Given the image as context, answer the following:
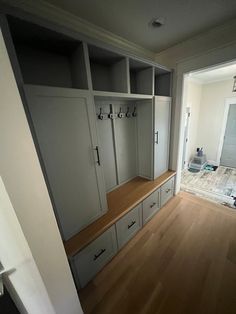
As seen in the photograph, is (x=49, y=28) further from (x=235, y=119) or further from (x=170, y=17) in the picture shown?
(x=235, y=119)

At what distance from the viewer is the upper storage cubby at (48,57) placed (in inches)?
41.2

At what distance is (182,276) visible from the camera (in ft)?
4.73

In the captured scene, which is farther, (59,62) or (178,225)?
(178,225)

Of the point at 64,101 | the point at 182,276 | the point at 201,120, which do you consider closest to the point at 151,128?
the point at 64,101

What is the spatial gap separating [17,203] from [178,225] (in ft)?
7.16

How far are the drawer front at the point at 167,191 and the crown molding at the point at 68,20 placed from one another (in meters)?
2.00

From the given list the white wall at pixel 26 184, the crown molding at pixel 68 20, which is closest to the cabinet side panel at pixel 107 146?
the crown molding at pixel 68 20

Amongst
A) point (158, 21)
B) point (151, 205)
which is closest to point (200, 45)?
point (158, 21)

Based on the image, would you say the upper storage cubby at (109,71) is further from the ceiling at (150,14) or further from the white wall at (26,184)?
the white wall at (26,184)

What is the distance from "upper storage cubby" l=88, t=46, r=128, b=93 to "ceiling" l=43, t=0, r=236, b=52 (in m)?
0.35

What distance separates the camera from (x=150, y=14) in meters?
1.40

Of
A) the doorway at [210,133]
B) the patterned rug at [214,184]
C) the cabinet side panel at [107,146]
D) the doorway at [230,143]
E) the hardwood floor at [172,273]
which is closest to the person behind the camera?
the hardwood floor at [172,273]

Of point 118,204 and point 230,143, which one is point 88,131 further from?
point 230,143

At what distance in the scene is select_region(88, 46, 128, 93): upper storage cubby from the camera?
1517 millimetres
